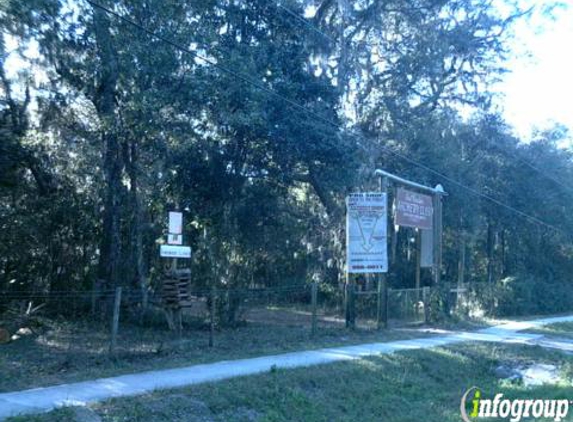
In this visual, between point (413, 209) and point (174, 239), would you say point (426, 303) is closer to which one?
point (413, 209)

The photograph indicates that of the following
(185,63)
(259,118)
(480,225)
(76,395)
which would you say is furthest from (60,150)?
(480,225)

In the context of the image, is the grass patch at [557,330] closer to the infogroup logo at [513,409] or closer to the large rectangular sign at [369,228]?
the large rectangular sign at [369,228]

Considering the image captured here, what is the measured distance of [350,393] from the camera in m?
11.1

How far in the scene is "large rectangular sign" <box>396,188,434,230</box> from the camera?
69.8 feet

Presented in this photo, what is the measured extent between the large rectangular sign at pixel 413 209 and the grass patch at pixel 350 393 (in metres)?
6.62

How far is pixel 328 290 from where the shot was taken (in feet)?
81.6

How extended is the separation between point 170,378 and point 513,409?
19.8 ft

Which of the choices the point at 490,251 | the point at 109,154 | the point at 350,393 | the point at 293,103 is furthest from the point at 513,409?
the point at 490,251

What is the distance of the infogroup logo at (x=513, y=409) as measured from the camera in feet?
33.9

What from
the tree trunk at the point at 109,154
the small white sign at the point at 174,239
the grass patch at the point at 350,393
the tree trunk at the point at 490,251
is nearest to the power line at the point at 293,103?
the tree trunk at the point at 109,154

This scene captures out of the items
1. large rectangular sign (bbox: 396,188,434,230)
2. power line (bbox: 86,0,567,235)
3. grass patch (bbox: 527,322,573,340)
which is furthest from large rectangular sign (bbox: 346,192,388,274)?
grass patch (bbox: 527,322,573,340)

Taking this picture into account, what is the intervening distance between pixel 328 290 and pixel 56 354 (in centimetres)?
1389

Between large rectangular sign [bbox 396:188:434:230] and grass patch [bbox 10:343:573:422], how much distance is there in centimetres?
662

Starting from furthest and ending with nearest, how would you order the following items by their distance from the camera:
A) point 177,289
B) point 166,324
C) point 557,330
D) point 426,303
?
1. point 426,303
2. point 557,330
3. point 166,324
4. point 177,289
